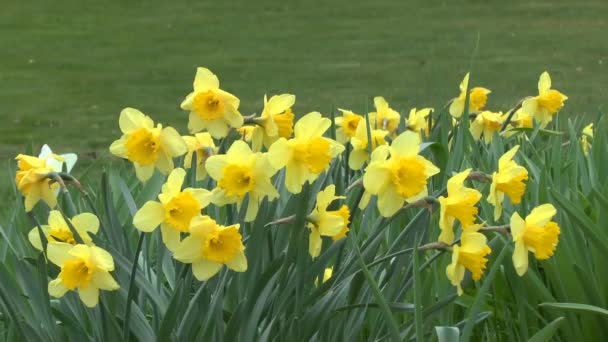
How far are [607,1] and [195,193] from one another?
45.8 feet

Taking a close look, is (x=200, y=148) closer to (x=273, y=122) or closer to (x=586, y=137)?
(x=273, y=122)

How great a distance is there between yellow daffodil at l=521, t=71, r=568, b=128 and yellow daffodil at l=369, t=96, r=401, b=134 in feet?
1.56

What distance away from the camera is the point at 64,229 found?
2027mm

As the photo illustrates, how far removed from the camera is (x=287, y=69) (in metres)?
10.2

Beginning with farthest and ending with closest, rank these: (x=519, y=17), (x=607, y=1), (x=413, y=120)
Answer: (x=607, y=1)
(x=519, y=17)
(x=413, y=120)

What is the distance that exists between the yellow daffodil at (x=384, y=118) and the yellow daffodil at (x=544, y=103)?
1.56 ft

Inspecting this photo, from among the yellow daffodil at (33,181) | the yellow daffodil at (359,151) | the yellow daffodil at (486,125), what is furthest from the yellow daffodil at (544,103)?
the yellow daffodil at (33,181)

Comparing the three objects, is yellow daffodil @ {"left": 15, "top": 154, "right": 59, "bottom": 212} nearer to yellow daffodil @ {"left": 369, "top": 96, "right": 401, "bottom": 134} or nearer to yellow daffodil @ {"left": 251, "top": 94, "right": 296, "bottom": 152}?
yellow daffodil @ {"left": 251, "top": 94, "right": 296, "bottom": 152}

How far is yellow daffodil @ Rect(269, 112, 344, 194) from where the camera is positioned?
188 cm

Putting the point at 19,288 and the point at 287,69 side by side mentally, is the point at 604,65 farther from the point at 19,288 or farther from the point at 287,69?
the point at 19,288

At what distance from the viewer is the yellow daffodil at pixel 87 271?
5.86 ft

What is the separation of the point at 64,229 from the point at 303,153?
49 cm

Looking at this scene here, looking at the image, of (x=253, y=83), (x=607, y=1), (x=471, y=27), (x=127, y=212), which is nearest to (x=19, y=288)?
(x=127, y=212)

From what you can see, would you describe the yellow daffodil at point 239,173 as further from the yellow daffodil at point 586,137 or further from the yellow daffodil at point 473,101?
the yellow daffodil at point 586,137
